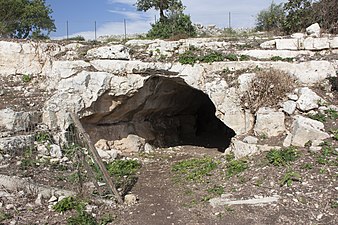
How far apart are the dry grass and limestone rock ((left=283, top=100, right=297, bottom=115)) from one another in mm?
281

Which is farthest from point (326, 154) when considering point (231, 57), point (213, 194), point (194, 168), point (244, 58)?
point (231, 57)

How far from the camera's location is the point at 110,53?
999cm

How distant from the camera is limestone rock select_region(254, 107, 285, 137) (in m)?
7.90

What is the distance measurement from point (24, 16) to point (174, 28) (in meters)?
14.4

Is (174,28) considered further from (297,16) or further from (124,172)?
(124,172)

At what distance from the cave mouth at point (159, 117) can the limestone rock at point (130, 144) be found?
0.17m

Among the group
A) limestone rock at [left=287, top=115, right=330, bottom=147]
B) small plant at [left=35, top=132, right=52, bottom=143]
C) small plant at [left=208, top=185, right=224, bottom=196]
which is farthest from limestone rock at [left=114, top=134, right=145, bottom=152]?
limestone rock at [left=287, top=115, right=330, bottom=147]

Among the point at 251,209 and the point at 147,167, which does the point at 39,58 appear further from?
the point at 251,209

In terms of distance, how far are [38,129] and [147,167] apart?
117 inches

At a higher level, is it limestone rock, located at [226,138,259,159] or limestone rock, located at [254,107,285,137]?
limestone rock, located at [254,107,285,137]

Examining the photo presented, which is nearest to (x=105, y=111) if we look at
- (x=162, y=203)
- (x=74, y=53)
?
(x=74, y=53)

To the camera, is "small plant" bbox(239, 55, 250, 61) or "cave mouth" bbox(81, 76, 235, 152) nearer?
"small plant" bbox(239, 55, 250, 61)

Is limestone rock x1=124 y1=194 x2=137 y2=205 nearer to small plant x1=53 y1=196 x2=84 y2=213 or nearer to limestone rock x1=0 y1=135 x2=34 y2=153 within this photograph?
small plant x1=53 y1=196 x2=84 y2=213

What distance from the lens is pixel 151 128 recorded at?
1215 centimetres
